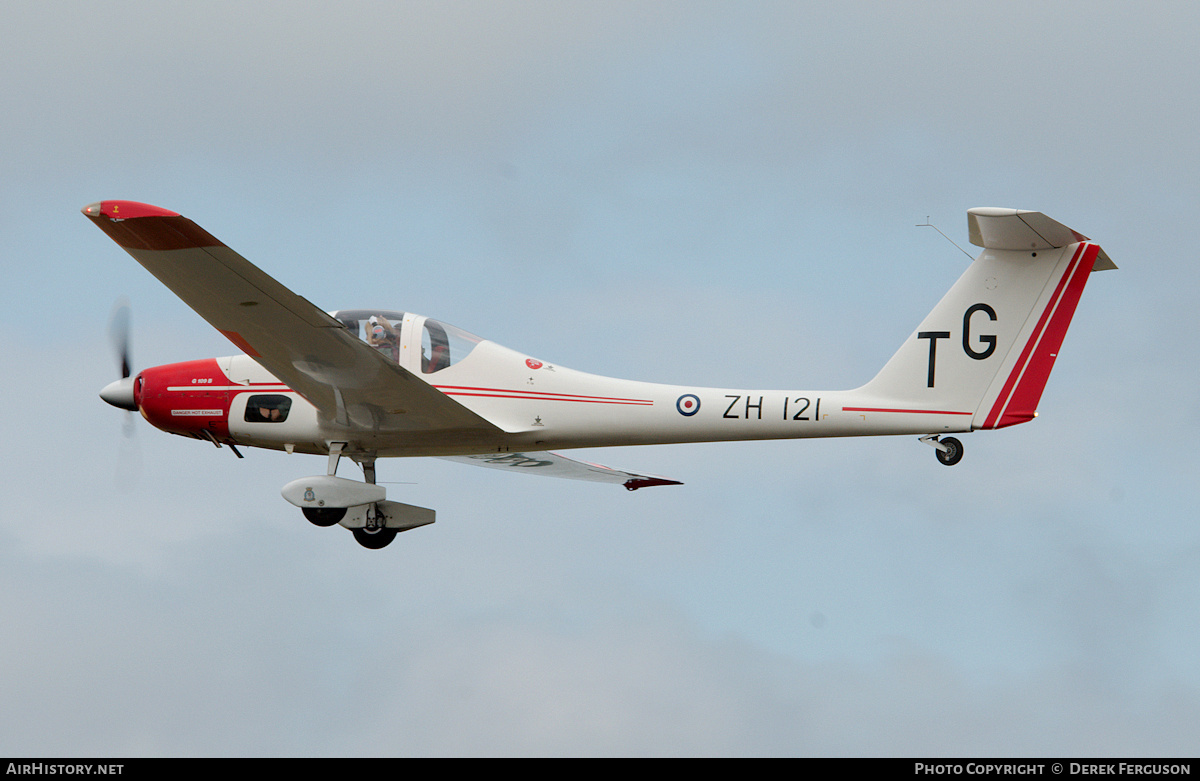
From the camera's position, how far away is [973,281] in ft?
46.2

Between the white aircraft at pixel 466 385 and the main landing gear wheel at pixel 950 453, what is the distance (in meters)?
0.02

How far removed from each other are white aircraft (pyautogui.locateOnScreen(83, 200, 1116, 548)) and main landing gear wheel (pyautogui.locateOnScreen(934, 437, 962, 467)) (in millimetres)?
22

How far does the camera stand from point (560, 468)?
60.8 feet

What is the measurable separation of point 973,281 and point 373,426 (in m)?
6.46

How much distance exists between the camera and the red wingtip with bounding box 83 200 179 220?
1274 centimetres

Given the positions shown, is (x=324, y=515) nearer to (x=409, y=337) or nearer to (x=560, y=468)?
(x=409, y=337)

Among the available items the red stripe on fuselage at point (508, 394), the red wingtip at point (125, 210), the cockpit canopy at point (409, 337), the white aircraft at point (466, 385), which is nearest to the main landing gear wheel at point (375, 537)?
the white aircraft at point (466, 385)

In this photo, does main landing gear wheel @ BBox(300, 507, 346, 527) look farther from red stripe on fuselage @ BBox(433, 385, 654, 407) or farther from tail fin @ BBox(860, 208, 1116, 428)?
tail fin @ BBox(860, 208, 1116, 428)

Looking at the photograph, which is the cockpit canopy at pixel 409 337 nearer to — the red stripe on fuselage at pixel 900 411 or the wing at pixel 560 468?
the wing at pixel 560 468

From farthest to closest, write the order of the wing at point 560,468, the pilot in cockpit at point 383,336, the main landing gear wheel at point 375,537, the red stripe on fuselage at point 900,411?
1. the wing at point 560,468
2. the main landing gear wheel at point 375,537
3. the pilot in cockpit at point 383,336
4. the red stripe on fuselage at point 900,411

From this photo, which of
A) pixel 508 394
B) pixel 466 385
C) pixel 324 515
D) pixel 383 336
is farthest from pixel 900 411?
pixel 324 515

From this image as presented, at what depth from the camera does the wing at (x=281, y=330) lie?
1299cm

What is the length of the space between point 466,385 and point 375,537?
224 cm

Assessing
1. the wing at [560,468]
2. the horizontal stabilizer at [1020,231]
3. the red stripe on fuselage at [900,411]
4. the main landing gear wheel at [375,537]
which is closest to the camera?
the horizontal stabilizer at [1020,231]
